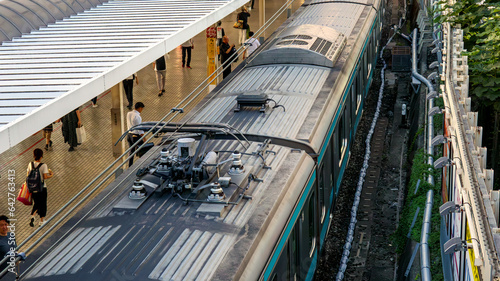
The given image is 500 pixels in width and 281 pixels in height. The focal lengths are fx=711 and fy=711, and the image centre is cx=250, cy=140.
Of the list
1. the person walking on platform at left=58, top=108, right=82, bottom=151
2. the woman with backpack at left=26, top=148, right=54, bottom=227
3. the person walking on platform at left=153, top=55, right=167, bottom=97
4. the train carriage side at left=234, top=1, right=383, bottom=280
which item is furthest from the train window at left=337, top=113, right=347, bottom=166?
the person walking on platform at left=153, top=55, right=167, bottom=97

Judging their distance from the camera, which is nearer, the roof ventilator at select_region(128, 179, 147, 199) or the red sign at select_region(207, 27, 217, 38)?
the roof ventilator at select_region(128, 179, 147, 199)

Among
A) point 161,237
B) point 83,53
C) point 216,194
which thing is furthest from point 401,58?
point 161,237

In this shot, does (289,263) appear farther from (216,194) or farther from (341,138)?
(341,138)

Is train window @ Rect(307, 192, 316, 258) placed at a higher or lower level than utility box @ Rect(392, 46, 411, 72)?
lower

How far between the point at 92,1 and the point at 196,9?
233cm

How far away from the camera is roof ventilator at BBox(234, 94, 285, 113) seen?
370 inches

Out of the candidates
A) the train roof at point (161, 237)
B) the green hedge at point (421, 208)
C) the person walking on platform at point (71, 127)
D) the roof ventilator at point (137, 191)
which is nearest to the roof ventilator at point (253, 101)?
the train roof at point (161, 237)

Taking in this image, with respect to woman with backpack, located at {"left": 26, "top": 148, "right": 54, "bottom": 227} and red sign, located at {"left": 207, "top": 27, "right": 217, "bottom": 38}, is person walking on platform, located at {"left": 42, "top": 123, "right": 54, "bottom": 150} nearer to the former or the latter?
woman with backpack, located at {"left": 26, "top": 148, "right": 54, "bottom": 227}

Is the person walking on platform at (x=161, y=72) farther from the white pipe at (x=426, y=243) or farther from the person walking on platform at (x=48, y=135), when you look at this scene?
the white pipe at (x=426, y=243)

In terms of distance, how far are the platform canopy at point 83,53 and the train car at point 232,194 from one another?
44.2 inches

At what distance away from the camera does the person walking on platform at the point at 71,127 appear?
14.8m

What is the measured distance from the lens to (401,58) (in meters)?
21.2

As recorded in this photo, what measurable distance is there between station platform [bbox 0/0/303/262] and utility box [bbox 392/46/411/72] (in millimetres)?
5784

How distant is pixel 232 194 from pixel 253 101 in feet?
9.24
